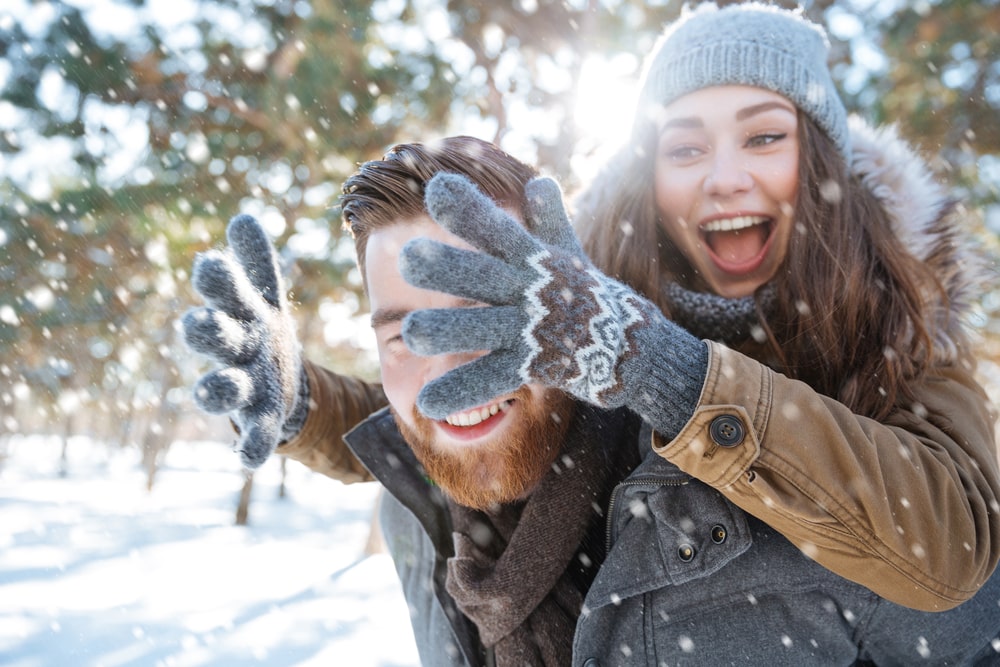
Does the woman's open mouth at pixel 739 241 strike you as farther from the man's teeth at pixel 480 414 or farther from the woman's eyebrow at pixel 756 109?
the man's teeth at pixel 480 414

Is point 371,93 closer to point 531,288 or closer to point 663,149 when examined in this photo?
point 663,149

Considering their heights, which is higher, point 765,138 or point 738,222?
point 765,138

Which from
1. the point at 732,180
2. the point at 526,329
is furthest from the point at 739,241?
the point at 526,329

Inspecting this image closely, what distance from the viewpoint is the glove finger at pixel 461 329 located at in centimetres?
97

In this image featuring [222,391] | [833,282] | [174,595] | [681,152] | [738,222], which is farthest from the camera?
[174,595]

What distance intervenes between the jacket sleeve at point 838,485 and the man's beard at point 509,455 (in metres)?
0.44

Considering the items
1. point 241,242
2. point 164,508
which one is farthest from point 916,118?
point 164,508

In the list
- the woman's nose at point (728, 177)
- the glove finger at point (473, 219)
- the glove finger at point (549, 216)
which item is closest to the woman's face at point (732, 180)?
the woman's nose at point (728, 177)

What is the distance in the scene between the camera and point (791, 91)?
5.64 ft

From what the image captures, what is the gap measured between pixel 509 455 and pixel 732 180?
932mm

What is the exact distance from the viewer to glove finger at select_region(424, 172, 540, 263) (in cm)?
104

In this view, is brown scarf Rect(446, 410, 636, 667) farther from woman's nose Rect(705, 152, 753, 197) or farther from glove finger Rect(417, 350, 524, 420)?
woman's nose Rect(705, 152, 753, 197)

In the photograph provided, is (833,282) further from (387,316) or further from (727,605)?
(387,316)

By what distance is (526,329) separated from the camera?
1.01m
